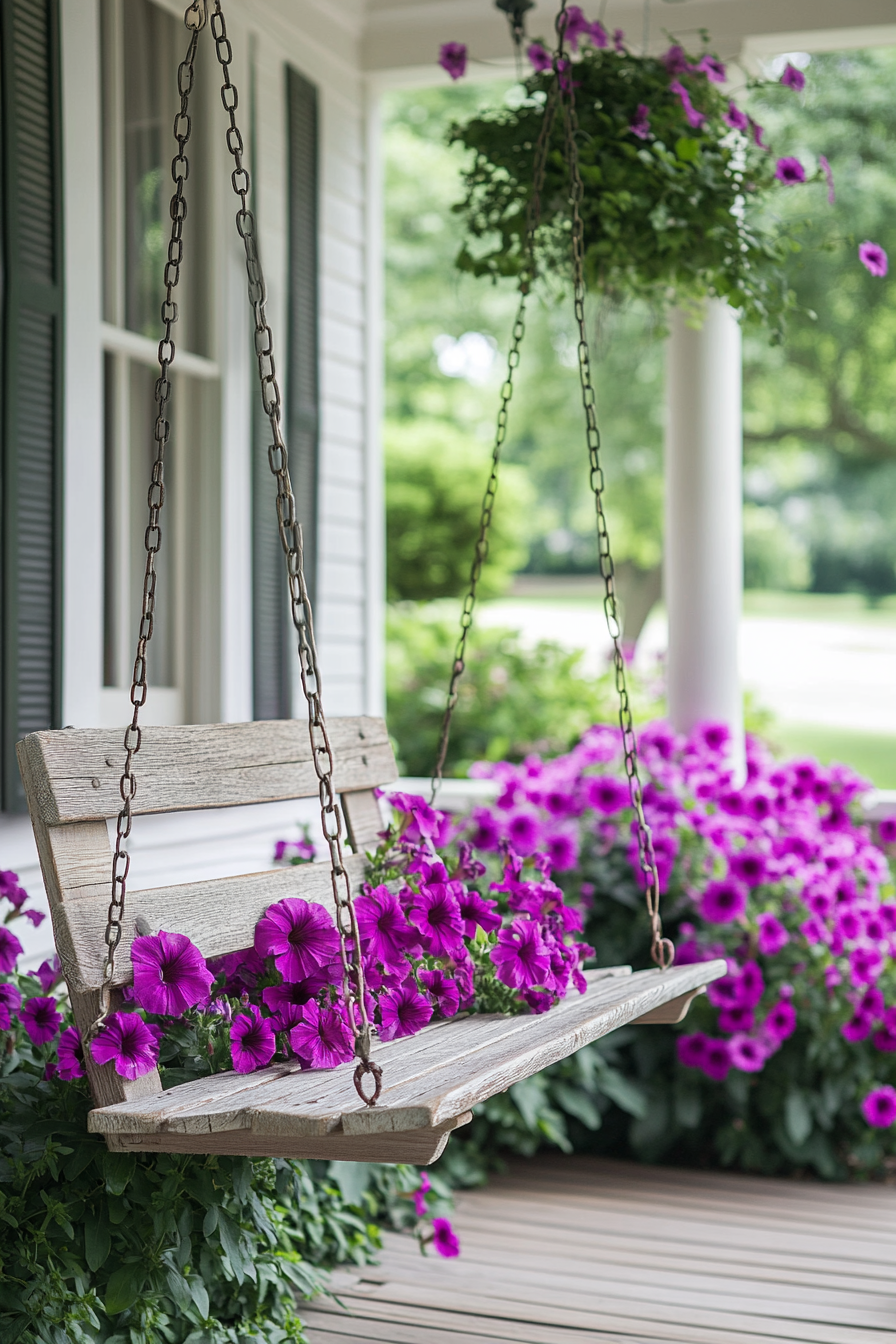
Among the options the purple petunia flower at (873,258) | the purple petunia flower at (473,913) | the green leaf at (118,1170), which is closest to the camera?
the green leaf at (118,1170)

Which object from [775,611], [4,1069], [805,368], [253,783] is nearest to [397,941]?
[253,783]

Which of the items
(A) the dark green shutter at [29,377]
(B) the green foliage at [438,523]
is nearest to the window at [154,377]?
(A) the dark green shutter at [29,377]

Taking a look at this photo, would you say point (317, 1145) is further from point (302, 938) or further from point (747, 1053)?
point (747, 1053)

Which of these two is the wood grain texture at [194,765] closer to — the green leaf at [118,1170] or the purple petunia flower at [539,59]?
the green leaf at [118,1170]

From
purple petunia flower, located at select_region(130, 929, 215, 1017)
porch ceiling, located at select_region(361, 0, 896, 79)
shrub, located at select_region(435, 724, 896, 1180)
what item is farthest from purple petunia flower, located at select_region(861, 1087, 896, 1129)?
porch ceiling, located at select_region(361, 0, 896, 79)

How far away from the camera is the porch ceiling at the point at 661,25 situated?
3.39 metres

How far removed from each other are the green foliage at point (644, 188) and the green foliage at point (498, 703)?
355 cm

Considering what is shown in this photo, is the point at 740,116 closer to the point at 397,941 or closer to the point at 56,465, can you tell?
the point at 56,465

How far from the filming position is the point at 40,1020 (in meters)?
1.86

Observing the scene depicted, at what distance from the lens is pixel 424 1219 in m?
2.64

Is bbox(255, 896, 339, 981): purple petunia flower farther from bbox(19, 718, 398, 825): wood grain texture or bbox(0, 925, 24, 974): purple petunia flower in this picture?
bbox(0, 925, 24, 974): purple petunia flower

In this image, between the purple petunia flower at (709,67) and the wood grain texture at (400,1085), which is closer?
the wood grain texture at (400,1085)

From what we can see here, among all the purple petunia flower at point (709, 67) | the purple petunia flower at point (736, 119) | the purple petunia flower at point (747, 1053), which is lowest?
the purple petunia flower at point (747, 1053)

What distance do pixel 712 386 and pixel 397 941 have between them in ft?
7.61
